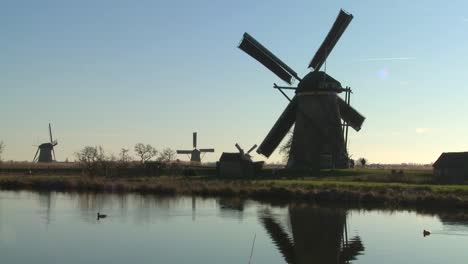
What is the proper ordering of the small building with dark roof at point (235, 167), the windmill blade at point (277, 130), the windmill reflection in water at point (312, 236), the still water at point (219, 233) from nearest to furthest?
the still water at point (219, 233) → the windmill reflection in water at point (312, 236) → the windmill blade at point (277, 130) → the small building with dark roof at point (235, 167)

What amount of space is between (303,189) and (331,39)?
17.6 m

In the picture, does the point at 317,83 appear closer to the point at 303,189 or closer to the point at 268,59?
the point at 268,59

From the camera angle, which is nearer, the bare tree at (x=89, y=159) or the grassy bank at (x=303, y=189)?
the grassy bank at (x=303, y=189)

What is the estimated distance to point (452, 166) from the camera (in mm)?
54094

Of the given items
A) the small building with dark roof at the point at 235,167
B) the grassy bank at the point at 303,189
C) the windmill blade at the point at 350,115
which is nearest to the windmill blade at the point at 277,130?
the small building with dark roof at the point at 235,167

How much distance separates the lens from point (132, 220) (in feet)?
96.6

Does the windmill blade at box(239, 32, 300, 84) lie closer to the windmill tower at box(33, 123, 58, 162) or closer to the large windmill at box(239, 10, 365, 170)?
the large windmill at box(239, 10, 365, 170)

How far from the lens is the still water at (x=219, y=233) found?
21078 mm

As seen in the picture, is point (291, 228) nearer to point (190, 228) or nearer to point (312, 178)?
point (190, 228)

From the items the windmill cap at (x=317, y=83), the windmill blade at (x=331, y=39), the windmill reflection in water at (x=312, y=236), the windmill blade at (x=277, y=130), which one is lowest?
the windmill reflection in water at (x=312, y=236)

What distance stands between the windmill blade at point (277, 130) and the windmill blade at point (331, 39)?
3.76m

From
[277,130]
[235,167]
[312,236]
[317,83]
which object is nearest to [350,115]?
[317,83]

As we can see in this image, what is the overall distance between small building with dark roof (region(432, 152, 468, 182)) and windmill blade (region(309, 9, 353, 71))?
13.6m

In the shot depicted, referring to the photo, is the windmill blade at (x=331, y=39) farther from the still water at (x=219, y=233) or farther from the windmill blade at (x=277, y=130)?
the still water at (x=219, y=233)
